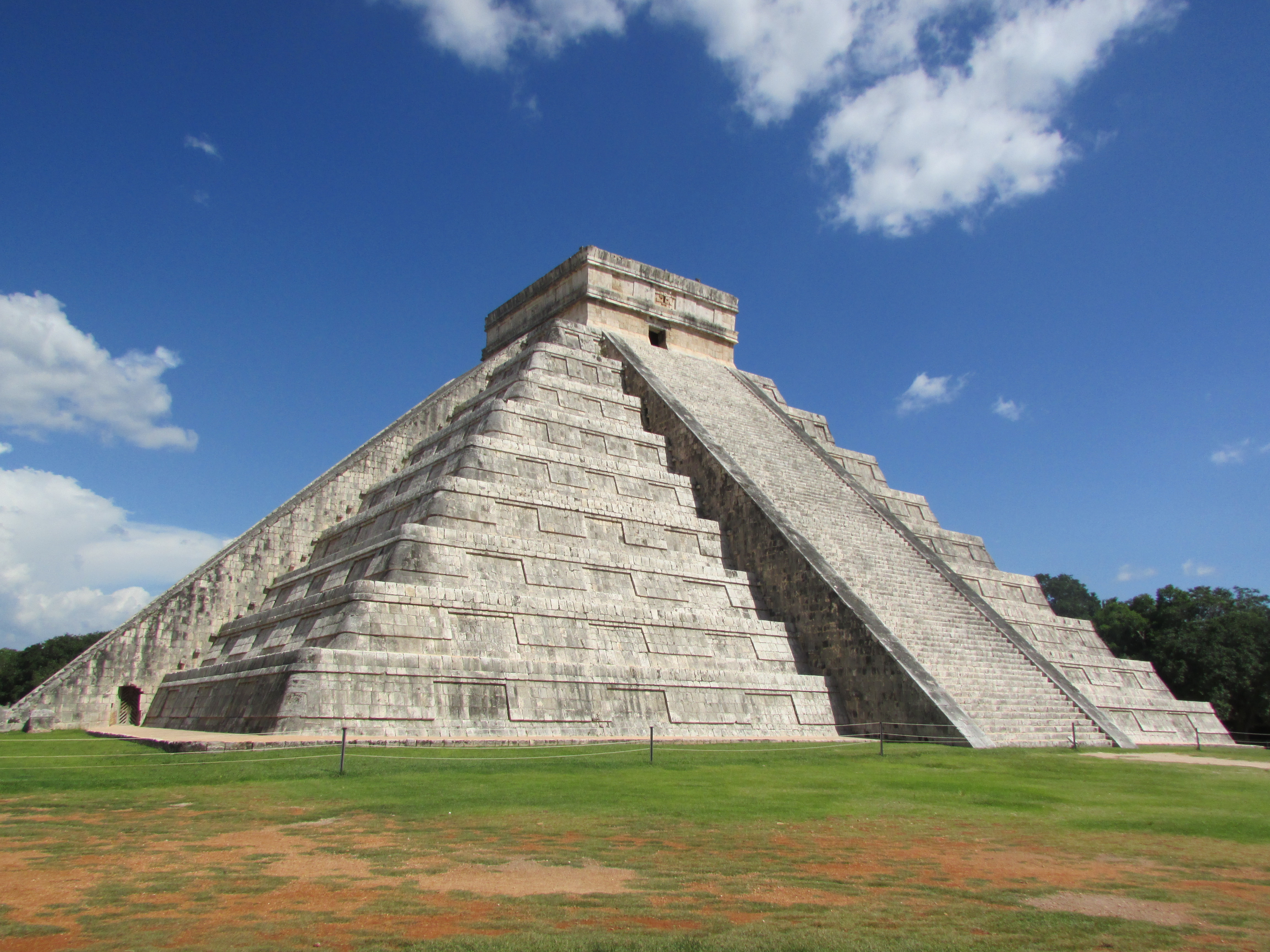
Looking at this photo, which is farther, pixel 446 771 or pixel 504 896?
pixel 446 771

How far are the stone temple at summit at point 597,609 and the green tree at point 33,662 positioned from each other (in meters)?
26.9

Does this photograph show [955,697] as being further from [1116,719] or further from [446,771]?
[446,771]

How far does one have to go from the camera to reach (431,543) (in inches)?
509

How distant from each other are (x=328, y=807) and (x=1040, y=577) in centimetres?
5801

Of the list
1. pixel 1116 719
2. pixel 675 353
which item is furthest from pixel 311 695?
pixel 675 353

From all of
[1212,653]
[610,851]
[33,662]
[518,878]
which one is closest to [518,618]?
[610,851]

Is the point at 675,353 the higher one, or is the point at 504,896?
the point at 675,353

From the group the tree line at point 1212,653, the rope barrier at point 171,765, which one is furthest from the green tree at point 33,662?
the tree line at point 1212,653

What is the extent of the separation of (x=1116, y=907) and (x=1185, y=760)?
10956mm

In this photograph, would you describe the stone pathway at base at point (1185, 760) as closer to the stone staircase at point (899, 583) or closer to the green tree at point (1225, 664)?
the stone staircase at point (899, 583)

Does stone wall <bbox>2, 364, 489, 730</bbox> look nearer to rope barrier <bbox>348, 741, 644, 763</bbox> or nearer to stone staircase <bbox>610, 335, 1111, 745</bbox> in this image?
stone staircase <bbox>610, 335, 1111, 745</bbox>

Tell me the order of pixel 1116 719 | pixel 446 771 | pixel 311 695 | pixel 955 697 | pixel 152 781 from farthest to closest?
pixel 1116 719 → pixel 955 697 → pixel 311 695 → pixel 446 771 → pixel 152 781

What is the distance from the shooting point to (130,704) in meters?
14.9

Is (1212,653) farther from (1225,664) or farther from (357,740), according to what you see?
(357,740)
